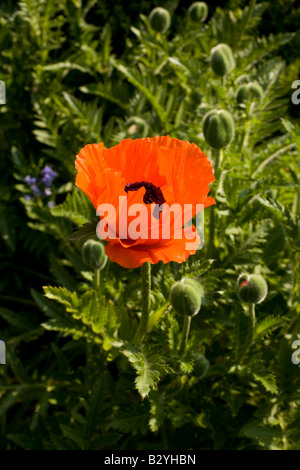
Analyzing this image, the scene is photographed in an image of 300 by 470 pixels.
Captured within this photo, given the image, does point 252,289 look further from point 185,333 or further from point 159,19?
point 159,19

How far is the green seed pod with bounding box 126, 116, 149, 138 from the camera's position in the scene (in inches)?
80.4

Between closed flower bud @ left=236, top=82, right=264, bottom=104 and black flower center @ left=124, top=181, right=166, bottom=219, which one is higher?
closed flower bud @ left=236, top=82, right=264, bottom=104

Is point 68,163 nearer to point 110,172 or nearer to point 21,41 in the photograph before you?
point 21,41

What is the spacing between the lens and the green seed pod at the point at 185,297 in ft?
4.37

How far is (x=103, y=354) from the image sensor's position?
185 centimetres

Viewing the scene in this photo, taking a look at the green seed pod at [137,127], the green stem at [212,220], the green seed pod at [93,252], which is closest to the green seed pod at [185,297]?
the green seed pod at [93,252]

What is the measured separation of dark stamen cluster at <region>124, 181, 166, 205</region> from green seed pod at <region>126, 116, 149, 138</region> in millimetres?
892

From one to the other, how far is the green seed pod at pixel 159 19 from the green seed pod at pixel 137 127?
550 mm

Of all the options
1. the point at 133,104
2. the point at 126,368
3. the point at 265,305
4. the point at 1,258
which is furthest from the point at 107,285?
the point at 1,258

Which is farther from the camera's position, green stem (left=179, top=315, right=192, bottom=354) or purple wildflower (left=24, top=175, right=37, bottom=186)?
purple wildflower (left=24, top=175, right=37, bottom=186)

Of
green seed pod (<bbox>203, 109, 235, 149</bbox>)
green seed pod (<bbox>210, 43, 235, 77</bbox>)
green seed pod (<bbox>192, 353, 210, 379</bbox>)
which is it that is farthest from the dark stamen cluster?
green seed pod (<bbox>210, 43, 235, 77</bbox>)

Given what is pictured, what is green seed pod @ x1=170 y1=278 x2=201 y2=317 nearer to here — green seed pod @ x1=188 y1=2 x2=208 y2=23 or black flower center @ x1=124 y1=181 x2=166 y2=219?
black flower center @ x1=124 y1=181 x2=166 y2=219

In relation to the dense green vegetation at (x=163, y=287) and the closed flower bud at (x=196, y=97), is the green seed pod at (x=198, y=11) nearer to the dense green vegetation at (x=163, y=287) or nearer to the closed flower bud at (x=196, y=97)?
the dense green vegetation at (x=163, y=287)

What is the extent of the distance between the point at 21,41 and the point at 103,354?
5.42 feet
